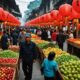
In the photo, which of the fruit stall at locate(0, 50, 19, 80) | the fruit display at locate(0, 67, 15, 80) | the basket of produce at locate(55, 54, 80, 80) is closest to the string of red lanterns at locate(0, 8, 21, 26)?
the fruit stall at locate(0, 50, 19, 80)

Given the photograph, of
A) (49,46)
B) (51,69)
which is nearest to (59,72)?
(51,69)

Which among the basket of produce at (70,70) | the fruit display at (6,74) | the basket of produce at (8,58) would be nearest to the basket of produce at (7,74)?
the fruit display at (6,74)

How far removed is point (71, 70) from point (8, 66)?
299 centimetres

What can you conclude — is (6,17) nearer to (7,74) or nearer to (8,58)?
(8,58)

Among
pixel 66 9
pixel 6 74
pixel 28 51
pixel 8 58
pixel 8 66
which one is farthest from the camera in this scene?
pixel 66 9

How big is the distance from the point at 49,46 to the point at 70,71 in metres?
9.37

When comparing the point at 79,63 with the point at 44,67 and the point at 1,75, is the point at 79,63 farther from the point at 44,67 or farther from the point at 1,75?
the point at 1,75

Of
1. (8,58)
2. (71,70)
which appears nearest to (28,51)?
(8,58)

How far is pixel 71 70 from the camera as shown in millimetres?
9250

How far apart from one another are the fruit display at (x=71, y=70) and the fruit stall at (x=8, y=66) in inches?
54.9

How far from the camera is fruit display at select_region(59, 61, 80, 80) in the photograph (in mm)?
8672

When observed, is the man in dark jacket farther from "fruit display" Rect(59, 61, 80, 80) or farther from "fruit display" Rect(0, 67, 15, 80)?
"fruit display" Rect(59, 61, 80, 80)

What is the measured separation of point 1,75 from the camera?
30.4 ft

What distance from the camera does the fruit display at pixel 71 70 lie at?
867 centimetres
